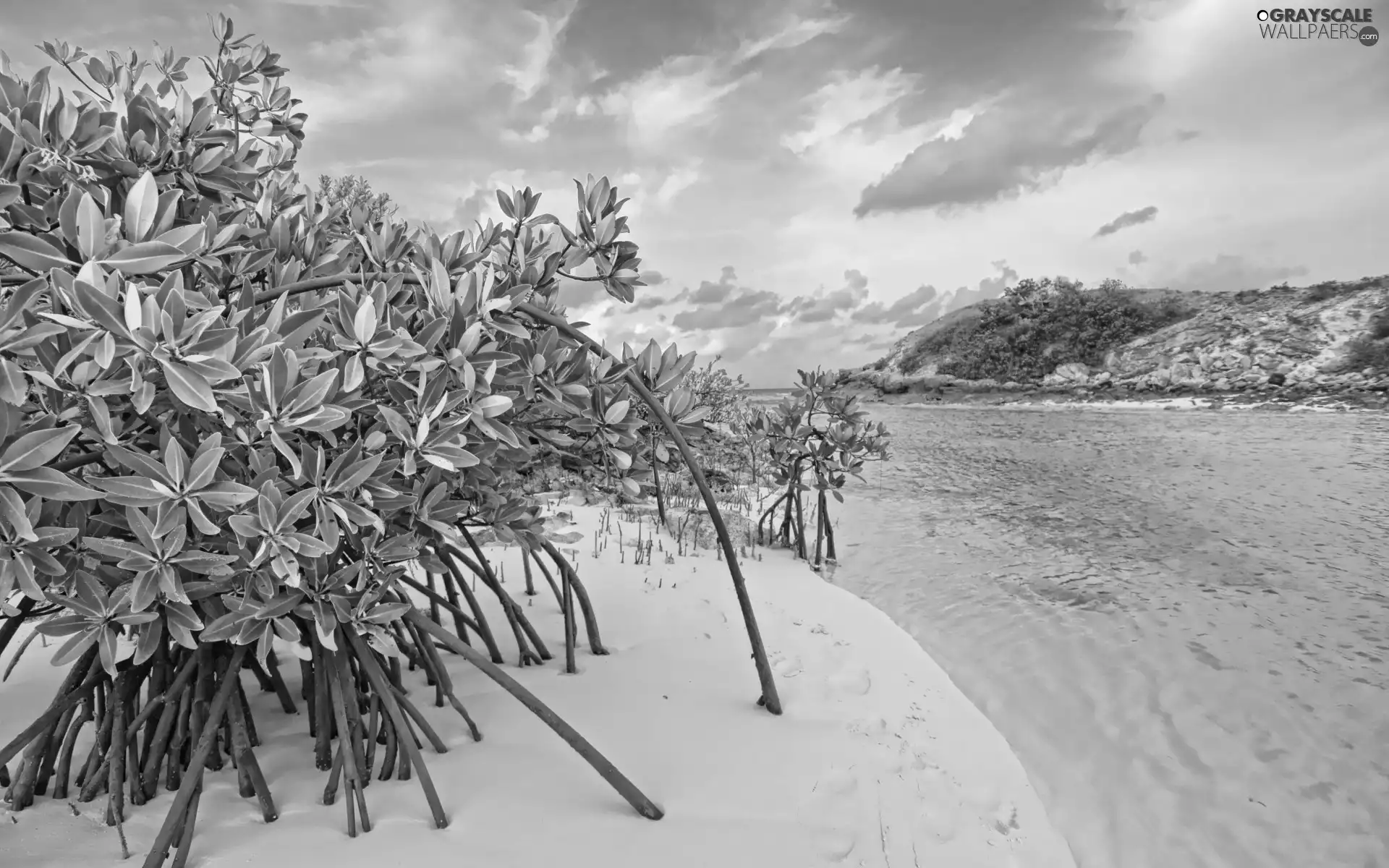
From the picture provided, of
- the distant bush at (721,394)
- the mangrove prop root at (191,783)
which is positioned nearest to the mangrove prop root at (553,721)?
the mangrove prop root at (191,783)

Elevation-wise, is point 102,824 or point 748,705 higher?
point 102,824

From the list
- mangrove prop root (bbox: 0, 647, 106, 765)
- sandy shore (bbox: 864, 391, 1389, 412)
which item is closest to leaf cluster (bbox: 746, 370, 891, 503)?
mangrove prop root (bbox: 0, 647, 106, 765)

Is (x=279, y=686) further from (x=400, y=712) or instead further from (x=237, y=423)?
(x=237, y=423)

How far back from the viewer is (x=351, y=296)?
67.5 inches

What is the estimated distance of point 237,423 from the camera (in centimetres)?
148

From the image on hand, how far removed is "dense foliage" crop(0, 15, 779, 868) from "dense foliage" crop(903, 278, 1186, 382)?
114ft

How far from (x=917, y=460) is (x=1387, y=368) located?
21232 mm

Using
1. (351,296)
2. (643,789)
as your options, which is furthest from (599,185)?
(643,789)

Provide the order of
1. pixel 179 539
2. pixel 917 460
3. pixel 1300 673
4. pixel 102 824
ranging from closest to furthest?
pixel 179 539
pixel 102 824
pixel 1300 673
pixel 917 460

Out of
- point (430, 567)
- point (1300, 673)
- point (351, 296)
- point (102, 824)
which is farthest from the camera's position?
point (1300, 673)

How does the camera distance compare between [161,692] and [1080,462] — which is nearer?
[161,692]

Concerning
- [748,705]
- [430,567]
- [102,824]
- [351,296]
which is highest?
[351,296]

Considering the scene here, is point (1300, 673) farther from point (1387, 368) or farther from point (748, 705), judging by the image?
point (1387, 368)

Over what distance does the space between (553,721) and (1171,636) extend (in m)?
4.89
